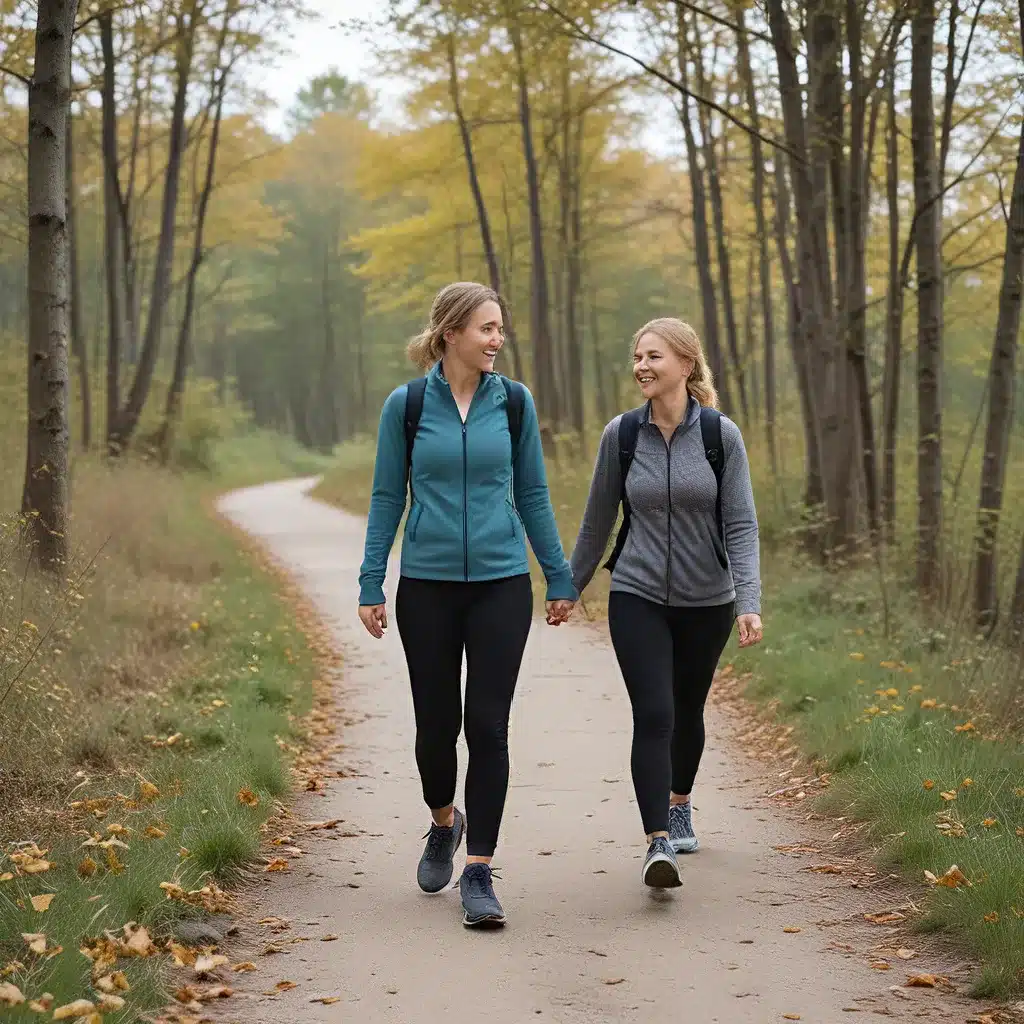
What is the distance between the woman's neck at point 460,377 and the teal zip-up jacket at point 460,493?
0.12ft

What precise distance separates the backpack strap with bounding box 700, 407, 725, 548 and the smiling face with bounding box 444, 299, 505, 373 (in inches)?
34.8

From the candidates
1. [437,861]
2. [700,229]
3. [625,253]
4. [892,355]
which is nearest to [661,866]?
[437,861]

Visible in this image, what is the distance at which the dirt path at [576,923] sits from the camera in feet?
13.1

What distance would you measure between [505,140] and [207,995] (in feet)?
71.3

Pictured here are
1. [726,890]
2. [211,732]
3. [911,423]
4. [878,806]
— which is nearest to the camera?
[726,890]

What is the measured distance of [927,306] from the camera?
11617 millimetres

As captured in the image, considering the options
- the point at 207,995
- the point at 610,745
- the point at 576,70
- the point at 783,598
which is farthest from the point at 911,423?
the point at 207,995

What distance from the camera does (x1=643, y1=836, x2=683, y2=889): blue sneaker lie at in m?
4.88

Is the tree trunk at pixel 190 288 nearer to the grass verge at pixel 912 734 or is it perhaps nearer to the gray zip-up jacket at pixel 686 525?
the grass verge at pixel 912 734

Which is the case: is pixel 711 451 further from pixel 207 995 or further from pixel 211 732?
pixel 211 732

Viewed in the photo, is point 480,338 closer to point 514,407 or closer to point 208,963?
point 514,407

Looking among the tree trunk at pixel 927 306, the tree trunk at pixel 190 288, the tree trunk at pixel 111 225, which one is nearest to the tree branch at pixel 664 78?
the tree trunk at pixel 927 306

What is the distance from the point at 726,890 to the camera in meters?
5.14

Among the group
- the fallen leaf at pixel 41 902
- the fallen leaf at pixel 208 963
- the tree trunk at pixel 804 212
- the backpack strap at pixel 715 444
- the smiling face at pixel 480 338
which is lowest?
the fallen leaf at pixel 208 963
